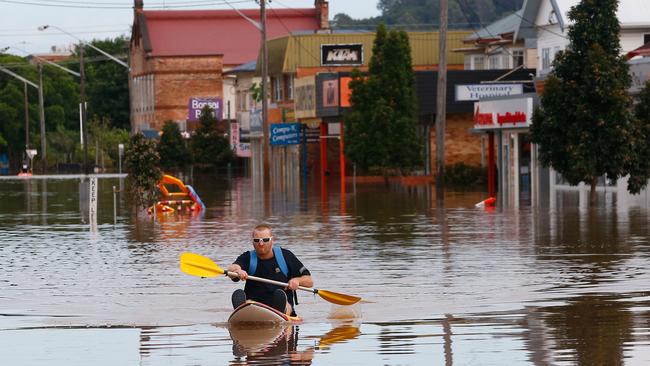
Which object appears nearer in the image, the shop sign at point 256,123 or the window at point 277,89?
the shop sign at point 256,123

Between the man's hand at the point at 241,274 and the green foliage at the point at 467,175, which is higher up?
the man's hand at the point at 241,274

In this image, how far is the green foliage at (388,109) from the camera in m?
64.0

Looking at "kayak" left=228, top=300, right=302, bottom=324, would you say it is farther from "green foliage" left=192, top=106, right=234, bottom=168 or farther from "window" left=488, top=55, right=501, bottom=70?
"green foliage" left=192, top=106, right=234, bottom=168

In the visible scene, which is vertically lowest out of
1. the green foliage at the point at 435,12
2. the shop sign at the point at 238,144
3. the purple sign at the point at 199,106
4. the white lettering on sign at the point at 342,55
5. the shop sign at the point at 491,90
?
the shop sign at the point at 238,144

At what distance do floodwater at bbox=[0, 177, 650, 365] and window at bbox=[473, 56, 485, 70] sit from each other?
3451 cm

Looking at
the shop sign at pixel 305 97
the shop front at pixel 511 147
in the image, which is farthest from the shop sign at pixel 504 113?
the shop sign at pixel 305 97

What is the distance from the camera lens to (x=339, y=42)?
8681 cm

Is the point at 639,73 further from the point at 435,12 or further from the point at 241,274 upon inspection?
the point at 435,12

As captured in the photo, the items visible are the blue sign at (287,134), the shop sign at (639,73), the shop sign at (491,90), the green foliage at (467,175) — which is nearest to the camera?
the shop sign at (639,73)

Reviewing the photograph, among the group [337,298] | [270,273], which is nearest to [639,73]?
[337,298]

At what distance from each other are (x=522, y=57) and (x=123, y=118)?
3224 inches

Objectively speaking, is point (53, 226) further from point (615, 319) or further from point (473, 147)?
point (473, 147)

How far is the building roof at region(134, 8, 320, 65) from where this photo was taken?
126m

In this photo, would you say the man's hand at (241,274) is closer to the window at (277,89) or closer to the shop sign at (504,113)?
the shop sign at (504,113)
